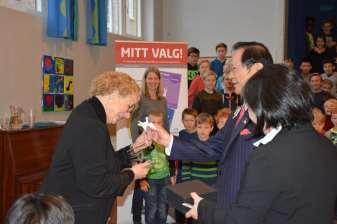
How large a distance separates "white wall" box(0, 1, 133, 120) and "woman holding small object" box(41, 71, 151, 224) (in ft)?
11.6

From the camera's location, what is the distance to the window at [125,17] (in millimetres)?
9469

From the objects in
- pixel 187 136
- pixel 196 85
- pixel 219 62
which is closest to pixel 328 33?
pixel 219 62

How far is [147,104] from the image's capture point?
5355mm

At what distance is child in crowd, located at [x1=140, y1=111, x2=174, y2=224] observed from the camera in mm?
5027

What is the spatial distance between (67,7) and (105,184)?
5.29 meters

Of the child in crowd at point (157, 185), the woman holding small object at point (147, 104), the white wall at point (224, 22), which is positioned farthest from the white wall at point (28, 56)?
the white wall at point (224, 22)

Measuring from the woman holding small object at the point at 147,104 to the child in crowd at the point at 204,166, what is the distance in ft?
1.69

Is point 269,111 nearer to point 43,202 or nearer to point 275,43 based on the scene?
point 43,202

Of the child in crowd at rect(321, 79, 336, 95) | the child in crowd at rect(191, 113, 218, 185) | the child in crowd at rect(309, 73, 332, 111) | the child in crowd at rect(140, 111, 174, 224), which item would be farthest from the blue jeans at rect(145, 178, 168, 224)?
the child in crowd at rect(321, 79, 336, 95)

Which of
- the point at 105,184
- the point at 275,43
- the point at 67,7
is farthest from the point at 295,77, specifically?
the point at 275,43

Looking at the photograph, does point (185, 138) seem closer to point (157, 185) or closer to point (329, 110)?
point (157, 185)

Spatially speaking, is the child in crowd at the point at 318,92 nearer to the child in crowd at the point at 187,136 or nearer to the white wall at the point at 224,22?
the child in crowd at the point at 187,136

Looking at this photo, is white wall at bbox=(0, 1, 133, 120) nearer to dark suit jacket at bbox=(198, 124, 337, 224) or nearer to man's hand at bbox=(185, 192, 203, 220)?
man's hand at bbox=(185, 192, 203, 220)

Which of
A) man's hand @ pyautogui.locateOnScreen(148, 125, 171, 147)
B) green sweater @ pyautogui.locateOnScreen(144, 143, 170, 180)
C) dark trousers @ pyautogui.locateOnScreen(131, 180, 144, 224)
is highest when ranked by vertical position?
man's hand @ pyautogui.locateOnScreen(148, 125, 171, 147)
